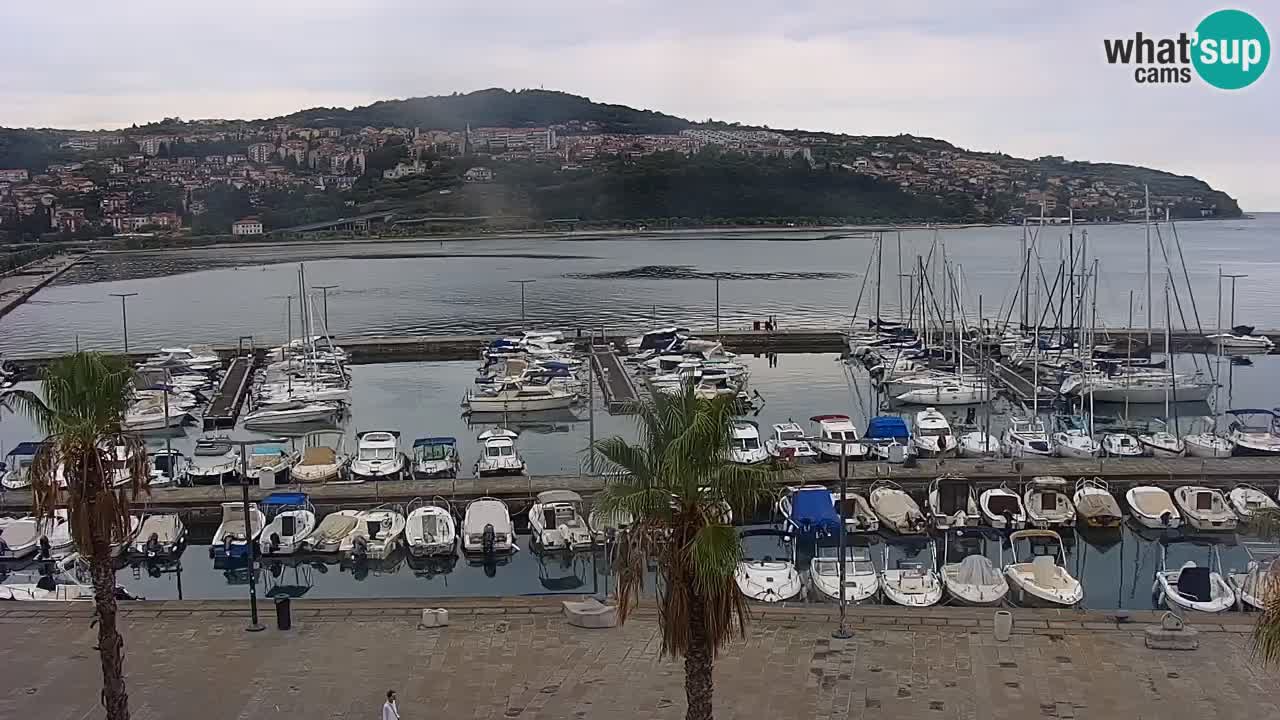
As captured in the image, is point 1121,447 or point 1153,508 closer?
point 1153,508

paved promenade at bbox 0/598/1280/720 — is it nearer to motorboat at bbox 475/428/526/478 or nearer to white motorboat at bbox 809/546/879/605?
white motorboat at bbox 809/546/879/605

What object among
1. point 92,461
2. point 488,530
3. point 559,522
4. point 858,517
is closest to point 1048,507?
point 858,517

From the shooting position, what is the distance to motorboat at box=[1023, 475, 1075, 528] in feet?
73.5

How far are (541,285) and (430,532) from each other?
79894mm

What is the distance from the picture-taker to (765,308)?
255ft

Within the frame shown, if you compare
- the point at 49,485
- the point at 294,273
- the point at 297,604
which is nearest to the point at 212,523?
the point at 297,604

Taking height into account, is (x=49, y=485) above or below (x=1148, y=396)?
above

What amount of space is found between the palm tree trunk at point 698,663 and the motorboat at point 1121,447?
2127cm

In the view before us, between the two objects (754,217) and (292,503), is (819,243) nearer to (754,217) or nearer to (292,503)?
(754,217)

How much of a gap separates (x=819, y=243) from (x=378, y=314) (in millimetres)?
100686

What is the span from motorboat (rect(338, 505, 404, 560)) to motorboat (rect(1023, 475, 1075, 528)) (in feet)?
41.2

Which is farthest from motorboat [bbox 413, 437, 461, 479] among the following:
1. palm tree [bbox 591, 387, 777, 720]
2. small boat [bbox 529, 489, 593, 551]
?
palm tree [bbox 591, 387, 777, 720]

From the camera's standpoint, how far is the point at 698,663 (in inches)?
344

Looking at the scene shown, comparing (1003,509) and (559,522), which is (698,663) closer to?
(559,522)
